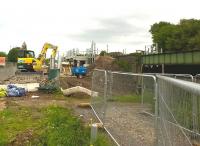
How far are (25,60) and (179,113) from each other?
159 ft

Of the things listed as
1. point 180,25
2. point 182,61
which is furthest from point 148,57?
point 180,25

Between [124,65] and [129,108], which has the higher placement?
[124,65]

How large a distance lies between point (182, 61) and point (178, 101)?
114 feet

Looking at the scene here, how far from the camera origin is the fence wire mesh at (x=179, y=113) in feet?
12.4

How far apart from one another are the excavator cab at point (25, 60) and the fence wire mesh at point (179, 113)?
46.9 meters

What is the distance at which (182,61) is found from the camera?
38656mm

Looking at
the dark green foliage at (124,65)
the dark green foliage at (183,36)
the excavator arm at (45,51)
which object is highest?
the dark green foliage at (183,36)

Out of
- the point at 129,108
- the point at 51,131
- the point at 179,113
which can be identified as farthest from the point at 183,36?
the point at 179,113

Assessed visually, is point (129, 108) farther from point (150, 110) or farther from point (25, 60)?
point (25, 60)

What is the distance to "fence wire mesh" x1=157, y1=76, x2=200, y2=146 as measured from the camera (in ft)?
12.4

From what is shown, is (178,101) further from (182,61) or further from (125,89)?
(182,61)

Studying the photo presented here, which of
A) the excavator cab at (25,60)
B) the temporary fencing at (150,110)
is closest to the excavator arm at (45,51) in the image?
the excavator cab at (25,60)

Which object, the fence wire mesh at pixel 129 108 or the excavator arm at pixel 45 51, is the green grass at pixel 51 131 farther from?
the excavator arm at pixel 45 51

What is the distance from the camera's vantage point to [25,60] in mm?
51750
